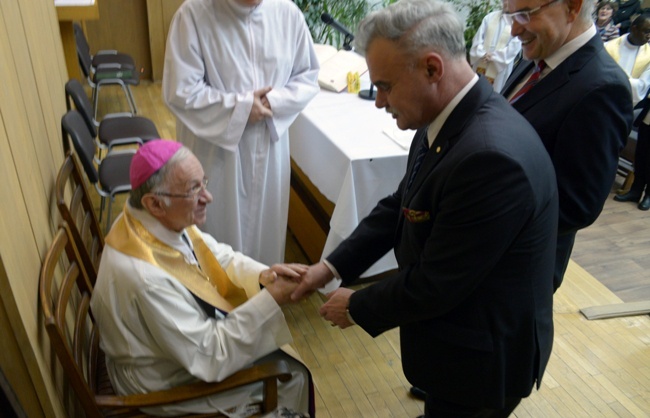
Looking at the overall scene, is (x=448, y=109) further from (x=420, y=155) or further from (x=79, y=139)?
(x=79, y=139)

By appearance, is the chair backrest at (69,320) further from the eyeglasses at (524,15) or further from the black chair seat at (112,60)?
the black chair seat at (112,60)

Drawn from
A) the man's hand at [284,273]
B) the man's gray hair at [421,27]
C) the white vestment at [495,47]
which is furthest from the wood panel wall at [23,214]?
the white vestment at [495,47]

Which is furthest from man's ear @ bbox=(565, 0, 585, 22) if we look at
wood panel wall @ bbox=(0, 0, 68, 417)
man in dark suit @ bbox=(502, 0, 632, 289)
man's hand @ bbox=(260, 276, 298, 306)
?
wood panel wall @ bbox=(0, 0, 68, 417)

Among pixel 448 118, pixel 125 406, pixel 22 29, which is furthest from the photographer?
pixel 22 29

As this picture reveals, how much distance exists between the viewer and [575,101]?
143 centimetres

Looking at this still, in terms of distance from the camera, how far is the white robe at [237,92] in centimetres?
221

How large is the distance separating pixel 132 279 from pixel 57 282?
374 millimetres

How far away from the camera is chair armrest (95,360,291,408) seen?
4.46ft

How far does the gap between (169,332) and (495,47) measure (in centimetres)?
508

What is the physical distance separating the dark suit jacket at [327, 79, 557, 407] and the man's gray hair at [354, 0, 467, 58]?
0.12 metres

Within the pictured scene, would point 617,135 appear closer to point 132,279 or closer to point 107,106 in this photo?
point 132,279

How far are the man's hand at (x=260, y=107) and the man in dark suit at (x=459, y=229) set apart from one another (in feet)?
3.54

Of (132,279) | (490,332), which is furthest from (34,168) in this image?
(490,332)

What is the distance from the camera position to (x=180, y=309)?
1409 mm
